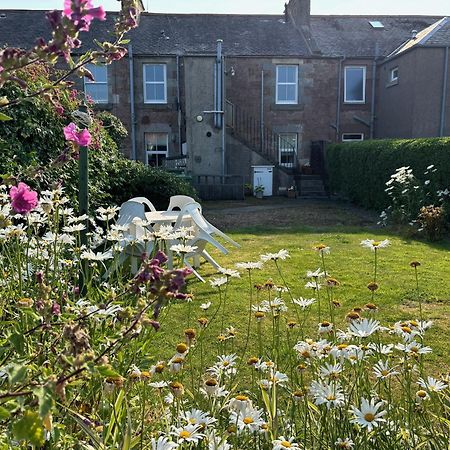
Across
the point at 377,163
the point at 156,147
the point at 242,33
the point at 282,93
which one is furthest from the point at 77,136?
the point at 242,33

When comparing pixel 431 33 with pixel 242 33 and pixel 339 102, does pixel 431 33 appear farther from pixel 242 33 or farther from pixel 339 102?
pixel 242 33

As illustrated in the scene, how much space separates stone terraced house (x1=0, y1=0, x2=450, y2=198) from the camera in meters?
19.1

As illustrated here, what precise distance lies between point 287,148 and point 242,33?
571cm

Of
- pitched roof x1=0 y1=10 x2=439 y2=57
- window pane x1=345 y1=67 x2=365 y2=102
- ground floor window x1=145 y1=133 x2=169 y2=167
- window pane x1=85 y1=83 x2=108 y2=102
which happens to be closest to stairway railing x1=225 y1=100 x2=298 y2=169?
pitched roof x1=0 y1=10 x2=439 y2=57

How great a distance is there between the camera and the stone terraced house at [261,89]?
19.1 meters

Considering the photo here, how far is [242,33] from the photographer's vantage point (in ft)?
72.0

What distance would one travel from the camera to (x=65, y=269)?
2.94m

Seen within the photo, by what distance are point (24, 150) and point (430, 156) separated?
8489 millimetres

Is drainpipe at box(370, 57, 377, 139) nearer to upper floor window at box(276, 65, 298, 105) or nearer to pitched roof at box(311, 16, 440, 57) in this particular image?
pitched roof at box(311, 16, 440, 57)

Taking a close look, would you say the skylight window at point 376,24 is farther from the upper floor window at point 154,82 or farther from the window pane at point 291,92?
the upper floor window at point 154,82

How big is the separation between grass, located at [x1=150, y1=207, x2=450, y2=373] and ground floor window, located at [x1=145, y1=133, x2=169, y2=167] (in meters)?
11.6

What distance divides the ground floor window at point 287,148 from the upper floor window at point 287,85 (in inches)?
57.5

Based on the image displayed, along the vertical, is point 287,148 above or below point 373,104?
below

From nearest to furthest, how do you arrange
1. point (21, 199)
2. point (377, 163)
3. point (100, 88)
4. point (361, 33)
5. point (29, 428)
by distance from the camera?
point (29, 428) < point (21, 199) < point (377, 163) < point (100, 88) < point (361, 33)
